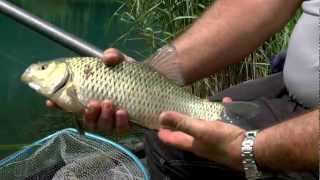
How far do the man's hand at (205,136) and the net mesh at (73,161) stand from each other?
0.94ft

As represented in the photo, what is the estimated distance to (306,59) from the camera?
1426 mm

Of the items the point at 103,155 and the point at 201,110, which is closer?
the point at 201,110

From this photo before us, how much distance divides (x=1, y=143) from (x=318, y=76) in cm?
228

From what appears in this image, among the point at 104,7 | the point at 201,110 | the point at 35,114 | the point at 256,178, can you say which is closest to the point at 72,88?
the point at 201,110

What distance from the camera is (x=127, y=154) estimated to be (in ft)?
5.41

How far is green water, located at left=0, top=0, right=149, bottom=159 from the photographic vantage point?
3703 millimetres

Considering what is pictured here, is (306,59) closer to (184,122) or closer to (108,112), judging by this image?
(184,122)

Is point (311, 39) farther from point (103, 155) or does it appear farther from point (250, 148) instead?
point (103, 155)

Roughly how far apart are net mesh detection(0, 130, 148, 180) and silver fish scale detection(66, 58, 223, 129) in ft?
0.96

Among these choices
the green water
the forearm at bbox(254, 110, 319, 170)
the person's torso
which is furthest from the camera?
the green water

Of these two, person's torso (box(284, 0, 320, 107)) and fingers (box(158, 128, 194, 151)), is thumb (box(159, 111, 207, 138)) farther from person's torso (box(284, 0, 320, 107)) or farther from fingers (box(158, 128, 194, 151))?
person's torso (box(284, 0, 320, 107))

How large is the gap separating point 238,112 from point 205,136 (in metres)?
0.12

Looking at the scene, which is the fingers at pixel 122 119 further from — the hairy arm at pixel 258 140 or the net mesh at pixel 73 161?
the net mesh at pixel 73 161

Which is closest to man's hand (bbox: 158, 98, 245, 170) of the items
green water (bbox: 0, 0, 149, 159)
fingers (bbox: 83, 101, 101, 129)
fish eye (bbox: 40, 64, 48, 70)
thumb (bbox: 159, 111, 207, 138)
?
thumb (bbox: 159, 111, 207, 138)
